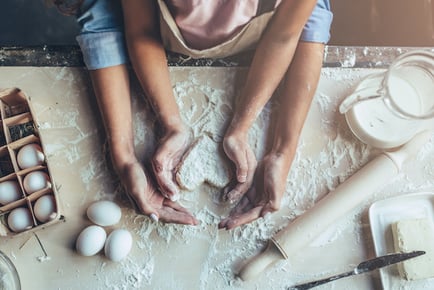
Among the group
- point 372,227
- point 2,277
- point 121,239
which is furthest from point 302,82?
point 2,277

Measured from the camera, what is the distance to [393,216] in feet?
2.52

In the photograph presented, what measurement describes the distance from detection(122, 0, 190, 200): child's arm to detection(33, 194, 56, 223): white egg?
0.48 feet

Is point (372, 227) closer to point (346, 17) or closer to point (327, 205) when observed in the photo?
point (327, 205)

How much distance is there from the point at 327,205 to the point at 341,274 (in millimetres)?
102

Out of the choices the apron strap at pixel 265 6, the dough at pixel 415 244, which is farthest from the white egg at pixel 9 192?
the dough at pixel 415 244

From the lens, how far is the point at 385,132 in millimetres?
757

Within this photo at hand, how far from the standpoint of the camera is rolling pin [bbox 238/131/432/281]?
732 mm

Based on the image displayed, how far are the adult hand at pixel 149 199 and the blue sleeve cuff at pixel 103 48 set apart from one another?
0.14 meters

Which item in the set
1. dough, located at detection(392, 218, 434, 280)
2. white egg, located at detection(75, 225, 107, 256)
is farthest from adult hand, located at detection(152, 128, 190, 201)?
dough, located at detection(392, 218, 434, 280)

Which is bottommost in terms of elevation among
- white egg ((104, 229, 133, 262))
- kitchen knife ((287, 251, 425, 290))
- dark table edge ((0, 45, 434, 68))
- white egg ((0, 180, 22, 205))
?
kitchen knife ((287, 251, 425, 290))

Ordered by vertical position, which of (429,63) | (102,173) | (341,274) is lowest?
(341,274)

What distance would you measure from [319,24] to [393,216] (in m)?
0.30

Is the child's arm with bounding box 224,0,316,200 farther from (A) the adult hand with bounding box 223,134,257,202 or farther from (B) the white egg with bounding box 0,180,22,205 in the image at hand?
(B) the white egg with bounding box 0,180,22,205

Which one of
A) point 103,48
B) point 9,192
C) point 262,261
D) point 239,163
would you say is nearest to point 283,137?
point 239,163
